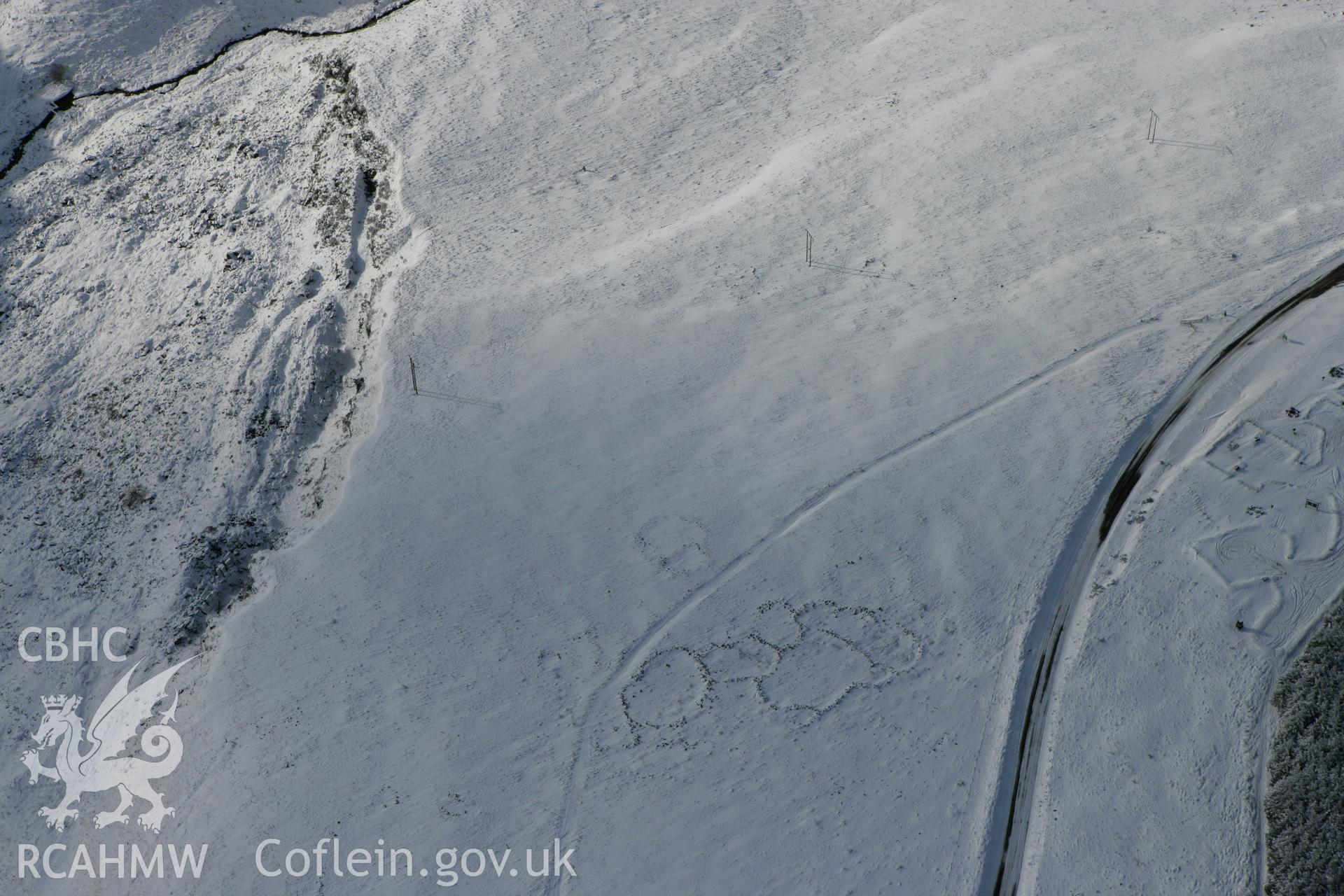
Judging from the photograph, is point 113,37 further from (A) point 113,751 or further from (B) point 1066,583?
(B) point 1066,583

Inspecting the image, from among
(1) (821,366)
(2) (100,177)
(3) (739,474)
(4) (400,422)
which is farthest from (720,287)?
(2) (100,177)

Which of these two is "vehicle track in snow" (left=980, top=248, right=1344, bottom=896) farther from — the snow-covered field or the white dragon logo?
the white dragon logo

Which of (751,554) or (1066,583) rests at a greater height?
(751,554)

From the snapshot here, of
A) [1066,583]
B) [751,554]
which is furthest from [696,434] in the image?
[1066,583]

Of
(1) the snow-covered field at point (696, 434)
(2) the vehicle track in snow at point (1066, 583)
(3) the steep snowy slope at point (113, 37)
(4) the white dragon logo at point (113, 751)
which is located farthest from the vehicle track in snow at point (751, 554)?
(3) the steep snowy slope at point (113, 37)

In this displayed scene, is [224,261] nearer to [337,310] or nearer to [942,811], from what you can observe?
[337,310]

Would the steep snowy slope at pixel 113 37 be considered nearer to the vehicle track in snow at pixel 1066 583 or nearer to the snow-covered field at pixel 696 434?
the snow-covered field at pixel 696 434
